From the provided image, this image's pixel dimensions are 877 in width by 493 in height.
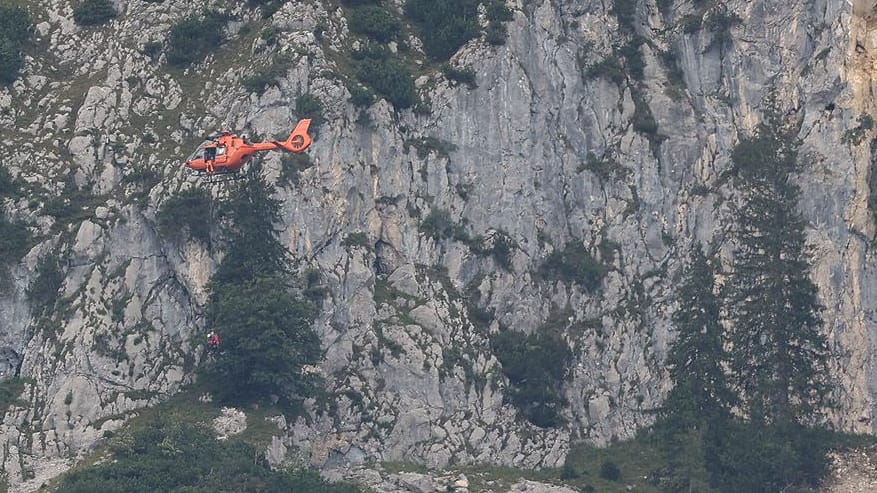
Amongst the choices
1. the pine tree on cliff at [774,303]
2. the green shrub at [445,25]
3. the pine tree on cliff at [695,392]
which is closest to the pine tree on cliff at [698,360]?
the pine tree on cliff at [695,392]

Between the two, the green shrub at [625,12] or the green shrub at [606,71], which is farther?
the green shrub at [625,12]

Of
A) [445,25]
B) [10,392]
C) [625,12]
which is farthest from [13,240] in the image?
[625,12]

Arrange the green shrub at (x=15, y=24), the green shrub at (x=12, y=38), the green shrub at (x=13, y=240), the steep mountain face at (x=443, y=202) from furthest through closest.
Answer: the green shrub at (x=15, y=24) → the green shrub at (x=12, y=38) → the green shrub at (x=13, y=240) → the steep mountain face at (x=443, y=202)

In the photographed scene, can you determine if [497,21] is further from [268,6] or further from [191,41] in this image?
[191,41]

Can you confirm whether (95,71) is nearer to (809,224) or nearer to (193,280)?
(193,280)

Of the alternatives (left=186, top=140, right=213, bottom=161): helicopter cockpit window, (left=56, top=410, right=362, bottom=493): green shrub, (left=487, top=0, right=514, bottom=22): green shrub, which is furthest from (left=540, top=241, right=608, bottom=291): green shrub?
(left=186, top=140, right=213, bottom=161): helicopter cockpit window

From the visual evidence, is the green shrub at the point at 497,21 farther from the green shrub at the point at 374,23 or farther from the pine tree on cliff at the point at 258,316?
the pine tree on cliff at the point at 258,316

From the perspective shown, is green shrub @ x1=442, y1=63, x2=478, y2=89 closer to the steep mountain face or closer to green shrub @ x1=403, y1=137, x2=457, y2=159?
the steep mountain face
